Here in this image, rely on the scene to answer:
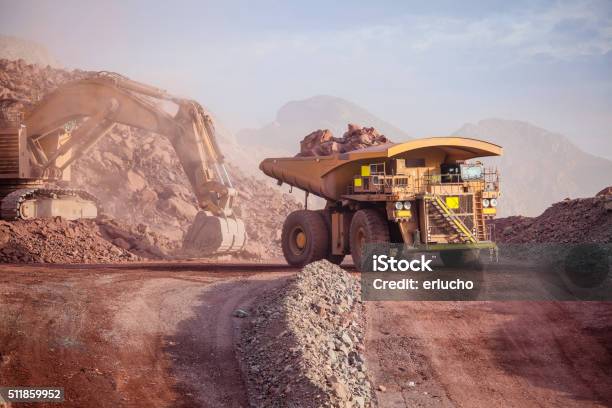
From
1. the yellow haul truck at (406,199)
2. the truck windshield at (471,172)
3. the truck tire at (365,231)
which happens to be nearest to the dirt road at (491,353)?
the yellow haul truck at (406,199)

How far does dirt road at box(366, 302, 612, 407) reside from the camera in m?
10.9

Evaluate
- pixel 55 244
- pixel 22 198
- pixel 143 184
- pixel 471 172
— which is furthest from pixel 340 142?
pixel 143 184

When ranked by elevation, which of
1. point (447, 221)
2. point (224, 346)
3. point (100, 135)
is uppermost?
point (100, 135)

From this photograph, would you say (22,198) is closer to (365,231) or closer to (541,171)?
(365,231)

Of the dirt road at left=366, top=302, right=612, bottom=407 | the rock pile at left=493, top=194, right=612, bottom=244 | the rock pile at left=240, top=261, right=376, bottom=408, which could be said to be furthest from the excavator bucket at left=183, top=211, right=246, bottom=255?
the dirt road at left=366, top=302, right=612, bottom=407

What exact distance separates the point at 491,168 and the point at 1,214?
15360 millimetres

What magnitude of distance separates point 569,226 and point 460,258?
27.4ft

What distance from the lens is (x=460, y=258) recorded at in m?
19.3

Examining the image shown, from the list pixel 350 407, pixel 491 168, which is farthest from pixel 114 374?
pixel 491 168

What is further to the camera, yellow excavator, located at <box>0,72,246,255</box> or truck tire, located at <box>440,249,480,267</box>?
yellow excavator, located at <box>0,72,246,255</box>

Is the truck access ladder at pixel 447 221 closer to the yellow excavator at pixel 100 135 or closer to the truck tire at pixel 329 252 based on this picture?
the truck tire at pixel 329 252

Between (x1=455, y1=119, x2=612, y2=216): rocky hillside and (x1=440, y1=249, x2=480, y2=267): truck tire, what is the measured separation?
112 meters

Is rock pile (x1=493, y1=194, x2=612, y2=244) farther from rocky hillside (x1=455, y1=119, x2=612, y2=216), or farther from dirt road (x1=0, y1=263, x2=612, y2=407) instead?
rocky hillside (x1=455, y1=119, x2=612, y2=216)

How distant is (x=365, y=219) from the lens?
18078 mm
